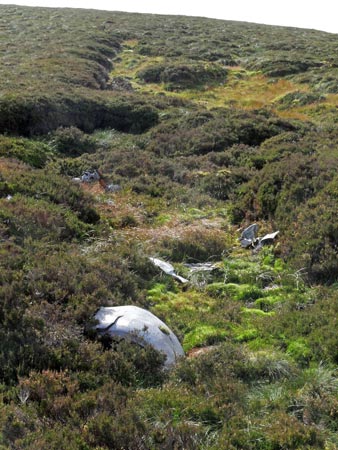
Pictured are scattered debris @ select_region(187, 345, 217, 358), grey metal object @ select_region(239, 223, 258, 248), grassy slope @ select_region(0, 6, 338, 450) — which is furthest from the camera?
grey metal object @ select_region(239, 223, 258, 248)

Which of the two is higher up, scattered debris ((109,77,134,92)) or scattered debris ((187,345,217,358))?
scattered debris ((109,77,134,92))

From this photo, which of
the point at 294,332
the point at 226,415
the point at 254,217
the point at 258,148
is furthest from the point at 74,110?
the point at 226,415

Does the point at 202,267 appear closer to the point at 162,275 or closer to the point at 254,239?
the point at 162,275

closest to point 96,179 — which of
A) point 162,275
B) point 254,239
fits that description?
point 254,239

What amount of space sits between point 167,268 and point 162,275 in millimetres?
297

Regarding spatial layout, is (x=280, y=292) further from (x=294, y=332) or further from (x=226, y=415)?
(x=226, y=415)

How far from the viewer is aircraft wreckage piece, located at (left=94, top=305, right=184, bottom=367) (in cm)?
627

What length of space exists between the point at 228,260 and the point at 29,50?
99.4 ft

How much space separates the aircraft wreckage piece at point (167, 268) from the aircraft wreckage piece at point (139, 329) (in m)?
2.09

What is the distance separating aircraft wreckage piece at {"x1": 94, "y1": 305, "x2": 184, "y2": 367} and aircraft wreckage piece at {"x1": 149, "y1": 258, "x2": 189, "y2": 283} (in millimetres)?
2089

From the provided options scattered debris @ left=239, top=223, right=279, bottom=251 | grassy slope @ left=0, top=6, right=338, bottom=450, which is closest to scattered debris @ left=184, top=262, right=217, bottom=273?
grassy slope @ left=0, top=6, right=338, bottom=450

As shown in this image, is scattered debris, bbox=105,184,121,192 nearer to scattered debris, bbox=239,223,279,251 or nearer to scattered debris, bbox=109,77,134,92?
scattered debris, bbox=239,223,279,251

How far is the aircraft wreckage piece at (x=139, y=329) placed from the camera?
627 centimetres

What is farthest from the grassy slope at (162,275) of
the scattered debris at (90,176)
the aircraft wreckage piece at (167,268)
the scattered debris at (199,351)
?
the scattered debris at (90,176)
